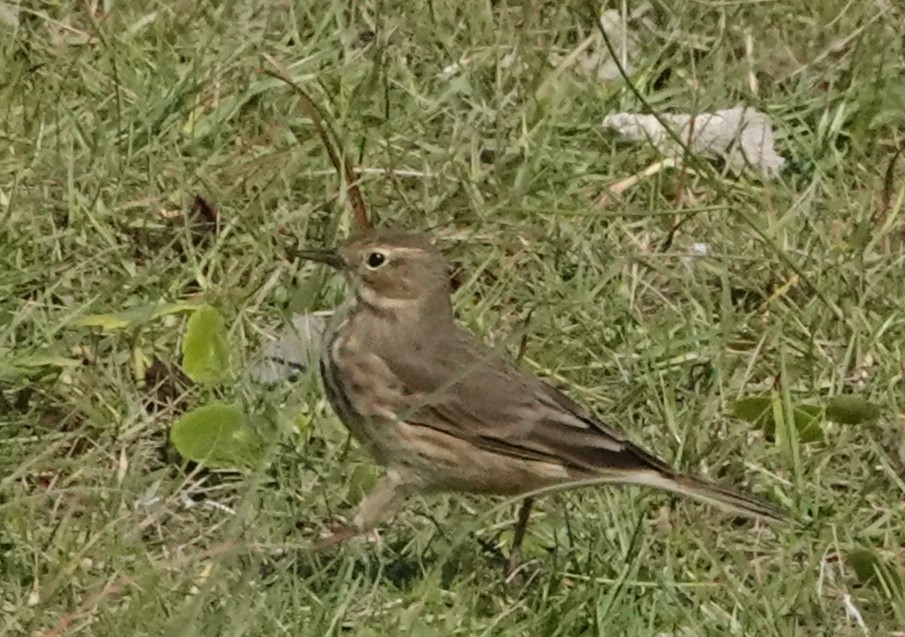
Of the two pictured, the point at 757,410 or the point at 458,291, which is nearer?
the point at 757,410

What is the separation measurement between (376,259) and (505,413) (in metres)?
0.78

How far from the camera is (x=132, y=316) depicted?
24.3 feet

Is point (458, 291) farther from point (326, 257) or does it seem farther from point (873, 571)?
point (873, 571)

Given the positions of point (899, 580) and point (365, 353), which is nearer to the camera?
point (899, 580)

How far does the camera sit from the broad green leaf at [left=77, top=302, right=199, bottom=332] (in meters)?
7.35

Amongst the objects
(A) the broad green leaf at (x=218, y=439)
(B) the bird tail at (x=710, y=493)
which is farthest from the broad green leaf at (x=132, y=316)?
(B) the bird tail at (x=710, y=493)

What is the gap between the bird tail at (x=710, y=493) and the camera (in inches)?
244

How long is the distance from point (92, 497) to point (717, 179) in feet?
9.53

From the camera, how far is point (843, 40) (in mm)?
9312

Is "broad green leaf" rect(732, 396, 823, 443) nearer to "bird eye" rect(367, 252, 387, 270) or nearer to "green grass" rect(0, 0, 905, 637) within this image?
"green grass" rect(0, 0, 905, 637)

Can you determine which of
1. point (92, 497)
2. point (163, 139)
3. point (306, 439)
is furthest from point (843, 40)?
point (92, 497)

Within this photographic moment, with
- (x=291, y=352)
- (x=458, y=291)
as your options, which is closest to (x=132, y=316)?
(x=291, y=352)

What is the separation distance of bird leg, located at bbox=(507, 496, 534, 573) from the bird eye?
0.94 meters

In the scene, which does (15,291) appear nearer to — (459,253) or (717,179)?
(459,253)
